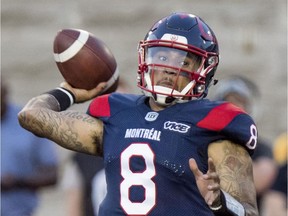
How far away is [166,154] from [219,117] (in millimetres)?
270

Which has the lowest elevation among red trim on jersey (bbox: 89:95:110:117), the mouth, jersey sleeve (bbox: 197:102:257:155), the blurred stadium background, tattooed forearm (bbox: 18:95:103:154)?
the blurred stadium background

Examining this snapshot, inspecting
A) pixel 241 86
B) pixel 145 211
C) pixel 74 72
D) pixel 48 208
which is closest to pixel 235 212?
pixel 145 211

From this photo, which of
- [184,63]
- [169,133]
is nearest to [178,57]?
[184,63]

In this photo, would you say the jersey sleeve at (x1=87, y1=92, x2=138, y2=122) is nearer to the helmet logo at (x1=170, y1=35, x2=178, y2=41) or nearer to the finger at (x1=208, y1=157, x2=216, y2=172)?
the helmet logo at (x1=170, y1=35, x2=178, y2=41)

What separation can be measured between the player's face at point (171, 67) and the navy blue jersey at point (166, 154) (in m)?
0.11

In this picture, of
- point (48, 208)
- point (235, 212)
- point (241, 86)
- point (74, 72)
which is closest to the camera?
point (235, 212)

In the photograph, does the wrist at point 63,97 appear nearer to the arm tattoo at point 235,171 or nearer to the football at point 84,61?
the football at point 84,61

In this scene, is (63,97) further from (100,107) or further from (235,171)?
(235,171)

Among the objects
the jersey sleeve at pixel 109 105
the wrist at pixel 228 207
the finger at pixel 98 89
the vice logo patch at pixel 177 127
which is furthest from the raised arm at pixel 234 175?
the finger at pixel 98 89

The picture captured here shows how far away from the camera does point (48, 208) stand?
32.5ft

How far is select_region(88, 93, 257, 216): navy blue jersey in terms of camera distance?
463cm

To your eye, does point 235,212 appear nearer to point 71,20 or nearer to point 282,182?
point 282,182

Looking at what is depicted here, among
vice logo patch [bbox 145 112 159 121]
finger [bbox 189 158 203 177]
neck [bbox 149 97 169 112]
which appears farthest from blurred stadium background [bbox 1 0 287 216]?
finger [bbox 189 158 203 177]

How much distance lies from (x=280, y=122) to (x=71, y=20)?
81.3 inches
